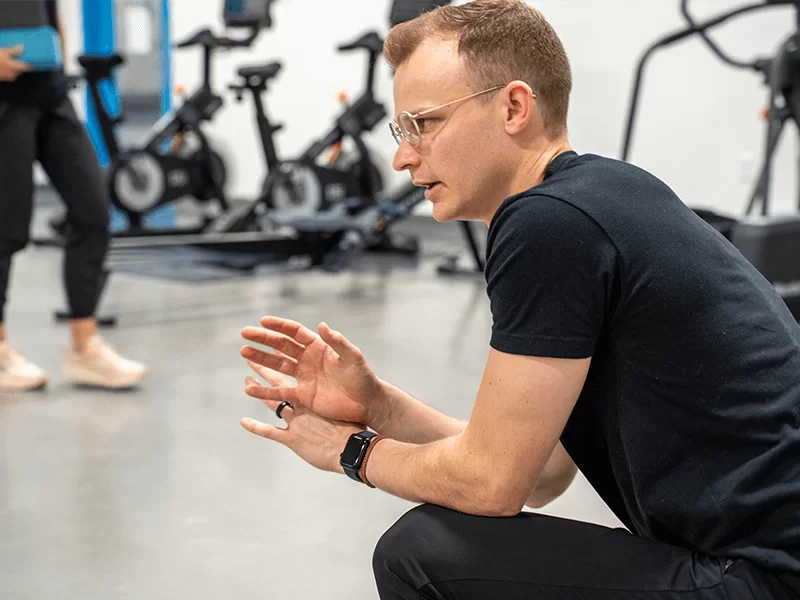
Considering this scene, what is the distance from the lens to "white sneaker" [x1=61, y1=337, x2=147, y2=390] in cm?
297

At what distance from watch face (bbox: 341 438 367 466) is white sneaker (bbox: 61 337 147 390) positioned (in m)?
1.89

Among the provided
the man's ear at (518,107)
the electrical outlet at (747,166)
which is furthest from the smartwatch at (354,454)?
the electrical outlet at (747,166)

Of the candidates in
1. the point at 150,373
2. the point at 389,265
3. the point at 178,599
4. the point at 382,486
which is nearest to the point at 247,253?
the point at 389,265

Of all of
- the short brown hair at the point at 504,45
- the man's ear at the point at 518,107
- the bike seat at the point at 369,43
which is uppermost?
the short brown hair at the point at 504,45

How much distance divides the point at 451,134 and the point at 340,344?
0.99 feet

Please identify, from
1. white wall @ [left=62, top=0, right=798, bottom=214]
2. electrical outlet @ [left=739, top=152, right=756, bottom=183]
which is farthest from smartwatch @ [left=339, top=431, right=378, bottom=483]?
electrical outlet @ [left=739, top=152, right=756, bottom=183]

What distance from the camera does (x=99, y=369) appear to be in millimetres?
2975

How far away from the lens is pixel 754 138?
19.0 feet

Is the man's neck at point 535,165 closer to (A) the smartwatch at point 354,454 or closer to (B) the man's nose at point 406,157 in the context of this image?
(B) the man's nose at point 406,157

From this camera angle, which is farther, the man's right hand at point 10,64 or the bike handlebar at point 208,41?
the bike handlebar at point 208,41

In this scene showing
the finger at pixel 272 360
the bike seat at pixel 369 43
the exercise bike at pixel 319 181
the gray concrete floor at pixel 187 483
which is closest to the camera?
the finger at pixel 272 360

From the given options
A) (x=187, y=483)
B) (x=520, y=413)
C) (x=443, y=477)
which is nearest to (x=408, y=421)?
(x=443, y=477)

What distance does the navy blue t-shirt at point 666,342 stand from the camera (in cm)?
99

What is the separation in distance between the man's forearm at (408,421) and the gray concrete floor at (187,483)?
418mm
